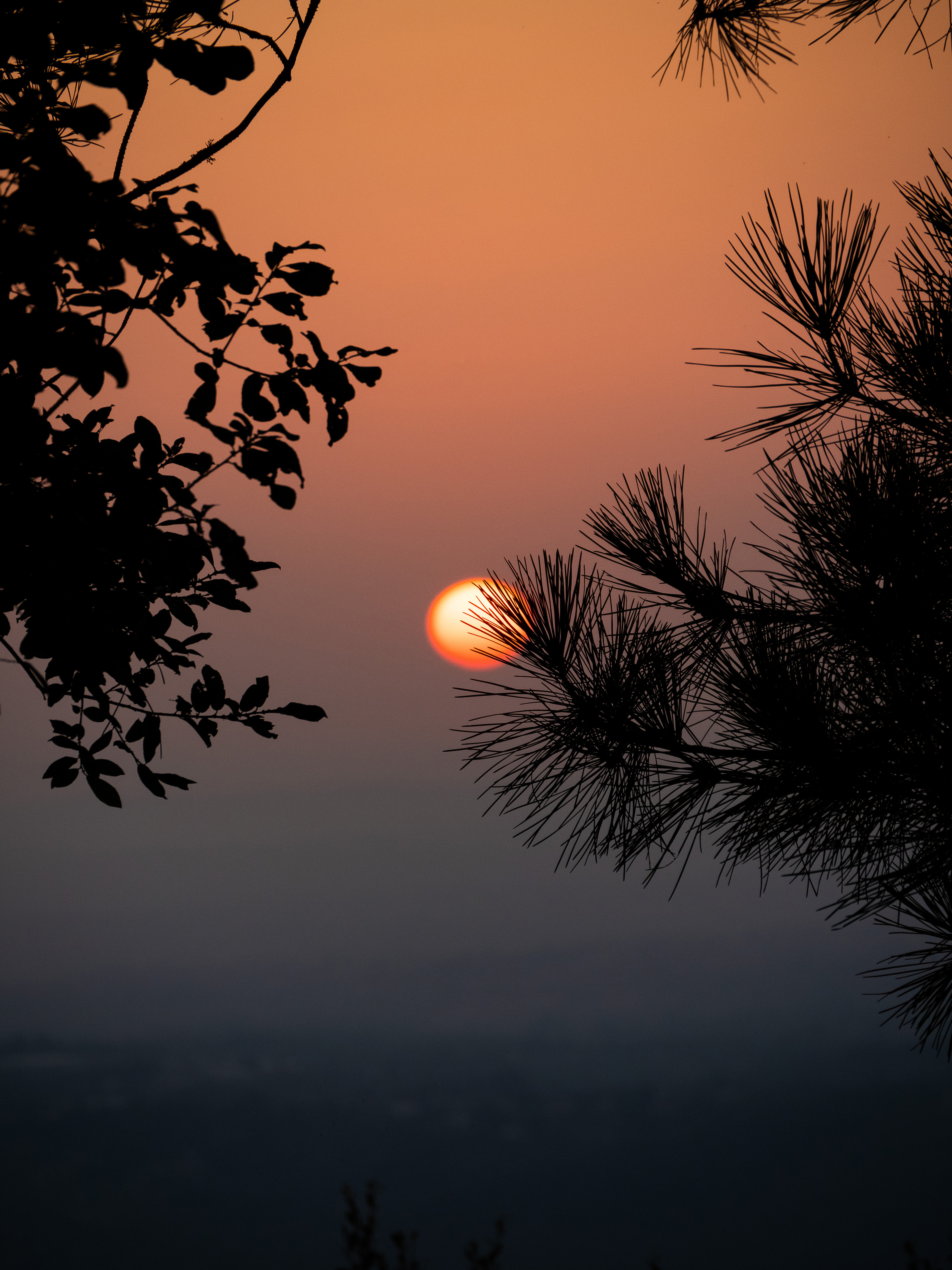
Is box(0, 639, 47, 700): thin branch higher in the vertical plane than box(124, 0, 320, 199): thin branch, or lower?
lower

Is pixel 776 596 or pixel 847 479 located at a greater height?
pixel 847 479

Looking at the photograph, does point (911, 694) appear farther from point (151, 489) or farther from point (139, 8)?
point (139, 8)

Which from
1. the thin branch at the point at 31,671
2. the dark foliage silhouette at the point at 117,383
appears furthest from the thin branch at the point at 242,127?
the thin branch at the point at 31,671

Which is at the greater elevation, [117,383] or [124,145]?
[124,145]

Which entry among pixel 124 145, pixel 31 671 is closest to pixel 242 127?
pixel 124 145

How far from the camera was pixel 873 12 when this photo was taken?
2.56m

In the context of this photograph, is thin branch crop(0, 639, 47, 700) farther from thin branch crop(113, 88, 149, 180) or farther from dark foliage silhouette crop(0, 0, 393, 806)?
thin branch crop(113, 88, 149, 180)

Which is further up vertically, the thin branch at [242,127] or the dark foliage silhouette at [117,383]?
the thin branch at [242,127]

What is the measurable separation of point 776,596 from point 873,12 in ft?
5.84

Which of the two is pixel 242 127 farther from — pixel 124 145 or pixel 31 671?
pixel 31 671

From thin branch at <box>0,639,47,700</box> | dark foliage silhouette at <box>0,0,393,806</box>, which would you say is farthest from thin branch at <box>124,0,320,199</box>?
thin branch at <box>0,639,47,700</box>

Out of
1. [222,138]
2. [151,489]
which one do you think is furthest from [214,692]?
[222,138]

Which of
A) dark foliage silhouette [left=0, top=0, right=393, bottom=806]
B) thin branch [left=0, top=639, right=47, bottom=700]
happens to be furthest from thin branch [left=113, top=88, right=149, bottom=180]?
thin branch [left=0, top=639, right=47, bottom=700]

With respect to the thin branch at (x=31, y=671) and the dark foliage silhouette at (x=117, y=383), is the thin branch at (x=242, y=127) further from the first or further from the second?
the thin branch at (x=31, y=671)
